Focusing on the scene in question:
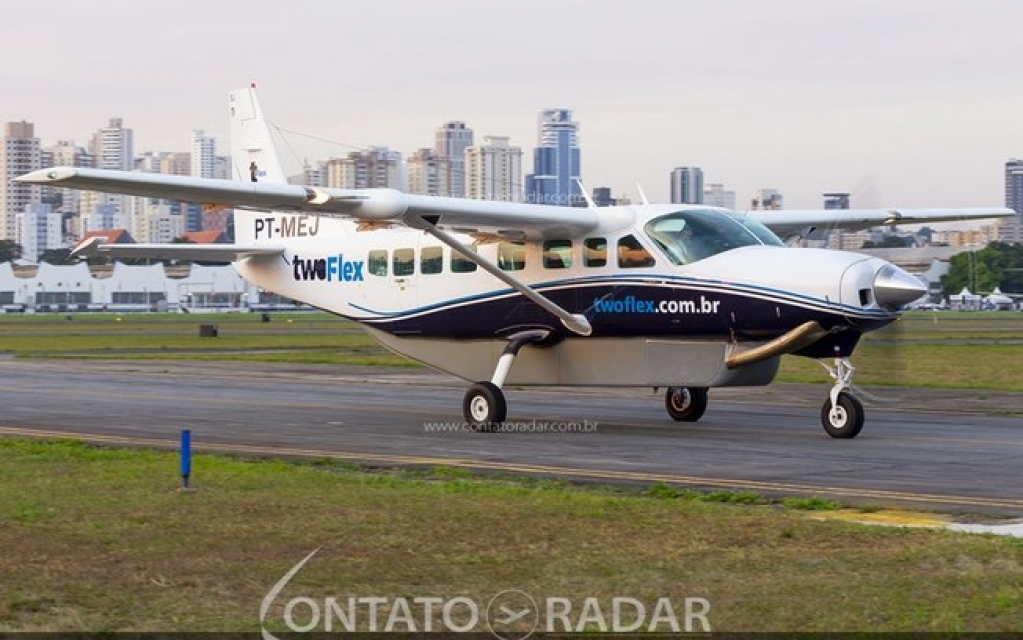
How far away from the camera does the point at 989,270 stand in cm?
17512

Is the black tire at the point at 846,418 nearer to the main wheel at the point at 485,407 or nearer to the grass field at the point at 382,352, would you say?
the grass field at the point at 382,352

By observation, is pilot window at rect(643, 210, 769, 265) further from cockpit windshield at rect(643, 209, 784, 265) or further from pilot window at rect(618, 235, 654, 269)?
pilot window at rect(618, 235, 654, 269)

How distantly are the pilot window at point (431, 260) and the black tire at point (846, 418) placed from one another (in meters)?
7.08

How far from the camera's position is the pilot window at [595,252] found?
23.5 m

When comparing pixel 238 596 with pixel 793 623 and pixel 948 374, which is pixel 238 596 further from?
pixel 948 374

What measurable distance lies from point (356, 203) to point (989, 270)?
6420 inches

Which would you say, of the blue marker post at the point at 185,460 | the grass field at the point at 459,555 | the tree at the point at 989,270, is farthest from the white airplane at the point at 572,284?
the tree at the point at 989,270

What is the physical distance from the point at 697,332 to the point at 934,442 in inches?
142

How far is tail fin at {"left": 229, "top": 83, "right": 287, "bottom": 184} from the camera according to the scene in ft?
98.1

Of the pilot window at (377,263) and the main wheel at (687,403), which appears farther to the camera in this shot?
the pilot window at (377,263)

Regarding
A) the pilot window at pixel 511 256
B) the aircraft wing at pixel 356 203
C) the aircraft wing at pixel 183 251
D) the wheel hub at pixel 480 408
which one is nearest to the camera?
the aircraft wing at pixel 356 203

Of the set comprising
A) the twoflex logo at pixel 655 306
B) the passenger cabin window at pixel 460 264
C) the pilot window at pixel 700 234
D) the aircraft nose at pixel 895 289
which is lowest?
the twoflex logo at pixel 655 306

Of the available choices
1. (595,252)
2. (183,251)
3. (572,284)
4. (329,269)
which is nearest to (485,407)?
(572,284)

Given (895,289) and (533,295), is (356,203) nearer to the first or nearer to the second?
(533,295)
